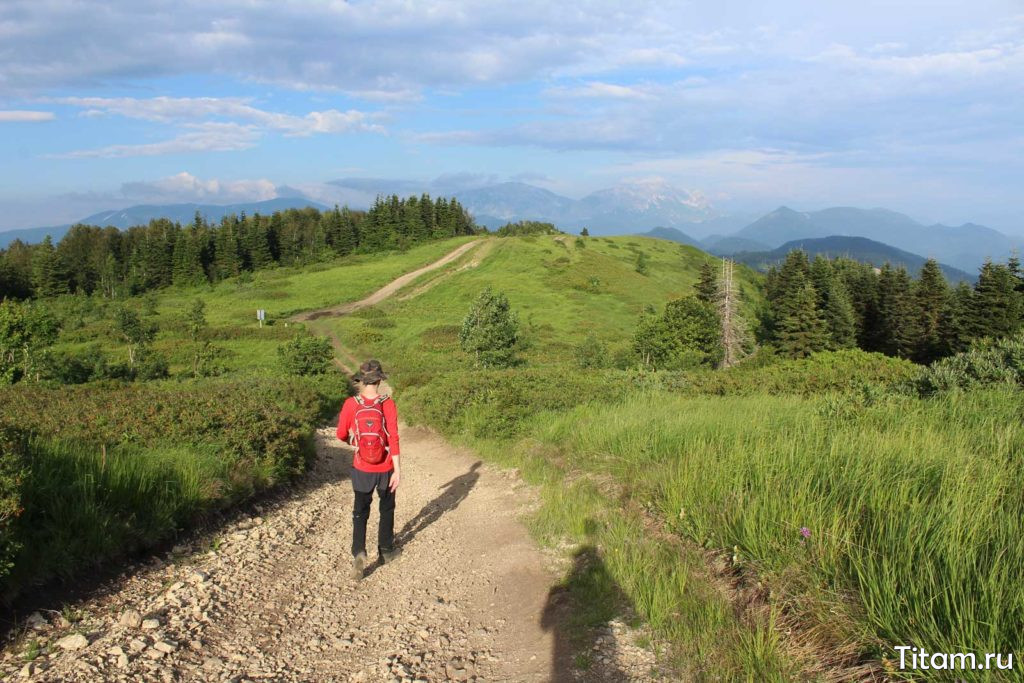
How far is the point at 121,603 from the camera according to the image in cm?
456

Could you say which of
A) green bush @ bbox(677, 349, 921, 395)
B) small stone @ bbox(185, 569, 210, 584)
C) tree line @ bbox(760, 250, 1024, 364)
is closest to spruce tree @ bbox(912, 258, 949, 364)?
tree line @ bbox(760, 250, 1024, 364)

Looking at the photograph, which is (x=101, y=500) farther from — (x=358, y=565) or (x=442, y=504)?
(x=442, y=504)

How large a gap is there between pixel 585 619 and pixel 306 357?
87.1 ft

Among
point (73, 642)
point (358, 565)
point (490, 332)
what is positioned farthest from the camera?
point (490, 332)

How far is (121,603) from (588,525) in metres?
3.97

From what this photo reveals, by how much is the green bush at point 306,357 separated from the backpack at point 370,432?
2387 cm

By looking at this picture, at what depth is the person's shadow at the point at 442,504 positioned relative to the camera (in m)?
7.00

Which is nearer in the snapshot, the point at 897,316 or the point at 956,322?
the point at 956,322

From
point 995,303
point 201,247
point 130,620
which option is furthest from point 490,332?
point 201,247

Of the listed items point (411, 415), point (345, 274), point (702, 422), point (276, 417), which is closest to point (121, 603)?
point (276, 417)

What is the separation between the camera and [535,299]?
6172cm

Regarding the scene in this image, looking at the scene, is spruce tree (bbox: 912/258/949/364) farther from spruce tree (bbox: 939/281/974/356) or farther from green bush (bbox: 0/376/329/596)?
green bush (bbox: 0/376/329/596)

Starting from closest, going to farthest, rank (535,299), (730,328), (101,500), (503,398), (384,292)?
(101,500) → (503,398) → (730,328) → (535,299) → (384,292)

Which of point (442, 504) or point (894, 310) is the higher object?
point (442, 504)
